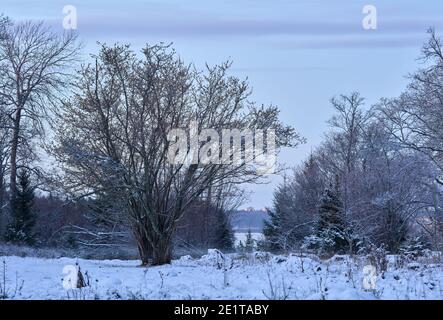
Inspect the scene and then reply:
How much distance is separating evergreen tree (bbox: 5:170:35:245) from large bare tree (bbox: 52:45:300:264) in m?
24.9

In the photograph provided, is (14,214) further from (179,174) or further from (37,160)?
(179,174)

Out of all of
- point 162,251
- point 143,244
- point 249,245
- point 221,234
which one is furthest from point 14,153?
point 162,251

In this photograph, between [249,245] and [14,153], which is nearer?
[249,245]

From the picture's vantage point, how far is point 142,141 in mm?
18625

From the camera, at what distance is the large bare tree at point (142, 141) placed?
61.0 ft

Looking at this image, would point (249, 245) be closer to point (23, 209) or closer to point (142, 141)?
point (142, 141)

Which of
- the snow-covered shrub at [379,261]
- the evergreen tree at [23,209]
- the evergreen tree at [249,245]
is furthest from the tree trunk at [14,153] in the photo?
the snow-covered shrub at [379,261]

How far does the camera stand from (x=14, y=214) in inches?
1710

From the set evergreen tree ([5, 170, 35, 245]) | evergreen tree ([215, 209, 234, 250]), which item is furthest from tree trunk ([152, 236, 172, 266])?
evergreen tree ([215, 209, 234, 250])

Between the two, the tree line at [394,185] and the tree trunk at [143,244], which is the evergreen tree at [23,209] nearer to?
the tree line at [394,185]

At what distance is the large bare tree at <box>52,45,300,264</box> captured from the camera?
18.6 meters

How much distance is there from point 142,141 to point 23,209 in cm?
2758

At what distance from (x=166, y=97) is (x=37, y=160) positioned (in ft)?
86.4
